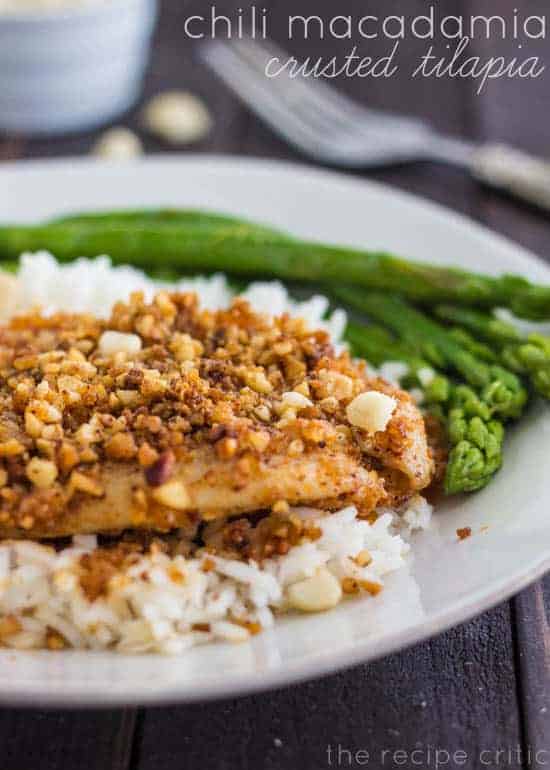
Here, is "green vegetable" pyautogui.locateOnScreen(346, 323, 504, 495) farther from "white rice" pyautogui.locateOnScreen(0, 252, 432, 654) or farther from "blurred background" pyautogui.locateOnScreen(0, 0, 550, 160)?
"blurred background" pyautogui.locateOnScreen(0, 0, 550, 160)

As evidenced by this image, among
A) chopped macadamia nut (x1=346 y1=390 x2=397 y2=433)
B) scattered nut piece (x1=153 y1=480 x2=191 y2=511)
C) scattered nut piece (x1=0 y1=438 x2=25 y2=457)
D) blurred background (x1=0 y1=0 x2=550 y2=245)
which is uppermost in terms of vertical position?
chopped macadamia nut (x1=346 y1=390 x2=397 y2=433)

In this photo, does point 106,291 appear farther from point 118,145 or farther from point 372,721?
point 118,145

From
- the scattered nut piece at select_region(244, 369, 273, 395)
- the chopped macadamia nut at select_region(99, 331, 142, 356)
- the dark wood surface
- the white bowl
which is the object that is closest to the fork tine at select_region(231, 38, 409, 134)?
the white bowl

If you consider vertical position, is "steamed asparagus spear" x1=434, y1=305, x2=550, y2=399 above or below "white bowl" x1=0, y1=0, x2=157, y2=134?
above

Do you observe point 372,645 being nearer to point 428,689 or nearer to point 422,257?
point 428,689

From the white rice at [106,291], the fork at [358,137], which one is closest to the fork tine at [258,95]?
the fork at [358,137]
